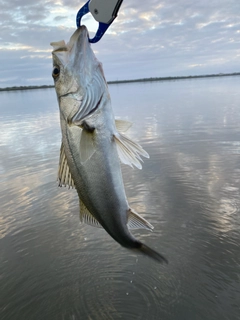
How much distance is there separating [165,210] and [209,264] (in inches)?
81.9

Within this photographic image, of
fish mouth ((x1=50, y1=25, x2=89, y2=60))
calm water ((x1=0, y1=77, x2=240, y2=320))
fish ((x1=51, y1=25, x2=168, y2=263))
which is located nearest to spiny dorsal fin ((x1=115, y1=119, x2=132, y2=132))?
fish ((x1=51, y1=25, x2=168, y2=263))

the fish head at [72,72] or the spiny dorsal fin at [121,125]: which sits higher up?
the fish head at [72,72]

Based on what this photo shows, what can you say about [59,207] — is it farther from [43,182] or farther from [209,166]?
[209,166]

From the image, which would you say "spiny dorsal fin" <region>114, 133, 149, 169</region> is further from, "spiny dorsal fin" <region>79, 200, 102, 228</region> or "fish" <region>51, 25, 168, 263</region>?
"spiny dorsal fin" <region>79, 200, 102, 228</region>

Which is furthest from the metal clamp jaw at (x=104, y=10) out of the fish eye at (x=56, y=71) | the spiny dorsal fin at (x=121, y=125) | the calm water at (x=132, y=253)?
the calm water at (x=132, y=253)

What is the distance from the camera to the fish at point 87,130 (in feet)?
8.00

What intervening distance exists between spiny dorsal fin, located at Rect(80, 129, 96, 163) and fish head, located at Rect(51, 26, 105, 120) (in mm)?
211

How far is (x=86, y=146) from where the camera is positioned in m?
2.45

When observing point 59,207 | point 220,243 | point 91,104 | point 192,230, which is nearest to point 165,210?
point 192,230

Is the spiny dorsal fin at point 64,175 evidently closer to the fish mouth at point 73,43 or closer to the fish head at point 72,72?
the fish head at point 72,72

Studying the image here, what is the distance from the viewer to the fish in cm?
244

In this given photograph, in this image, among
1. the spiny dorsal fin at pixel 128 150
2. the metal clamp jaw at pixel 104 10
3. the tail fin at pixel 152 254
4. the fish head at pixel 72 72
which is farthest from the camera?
the tail fin at pixel 152 254

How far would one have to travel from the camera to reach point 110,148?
2.52 meters

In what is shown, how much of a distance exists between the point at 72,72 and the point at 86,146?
659mm
